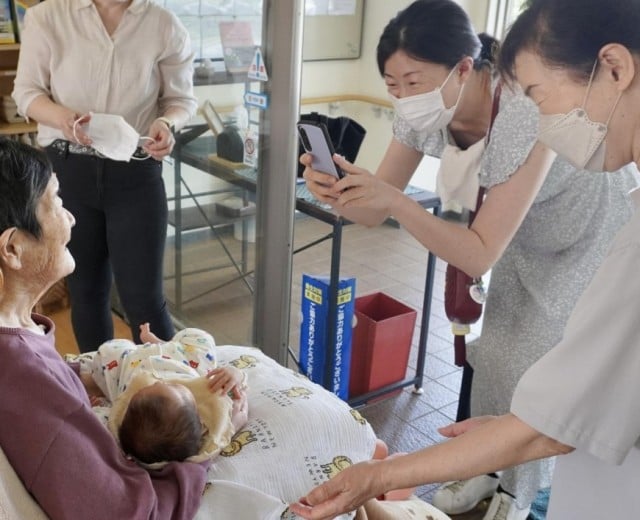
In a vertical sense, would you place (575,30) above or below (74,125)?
above

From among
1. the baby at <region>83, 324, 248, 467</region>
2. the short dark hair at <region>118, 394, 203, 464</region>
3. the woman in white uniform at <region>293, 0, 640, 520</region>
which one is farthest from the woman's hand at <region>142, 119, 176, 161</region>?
the woman in white uniform at <region>293, 0, 640, 520</region>

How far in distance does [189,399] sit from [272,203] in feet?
3.74

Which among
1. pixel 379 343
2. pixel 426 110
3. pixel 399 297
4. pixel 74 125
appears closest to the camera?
pixel 426 110

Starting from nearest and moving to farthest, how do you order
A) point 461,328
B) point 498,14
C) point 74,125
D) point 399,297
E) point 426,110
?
point 426,110, point 74,125, point 461,328, point 399,297, point 498,14

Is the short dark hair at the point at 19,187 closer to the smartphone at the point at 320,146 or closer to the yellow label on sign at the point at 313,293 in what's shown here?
the smartphone at the point at 320,146

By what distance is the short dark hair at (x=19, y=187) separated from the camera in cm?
117

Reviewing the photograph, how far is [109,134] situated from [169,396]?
0.85 meters

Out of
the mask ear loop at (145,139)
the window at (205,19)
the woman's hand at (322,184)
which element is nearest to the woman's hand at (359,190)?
the woman's hand at (322,184)

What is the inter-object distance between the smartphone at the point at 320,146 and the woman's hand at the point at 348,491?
693mm

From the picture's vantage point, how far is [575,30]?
0.97 meters

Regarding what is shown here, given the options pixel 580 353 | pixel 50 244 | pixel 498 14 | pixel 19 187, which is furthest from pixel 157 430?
pixel 498 14

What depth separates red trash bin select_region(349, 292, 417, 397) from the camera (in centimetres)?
258

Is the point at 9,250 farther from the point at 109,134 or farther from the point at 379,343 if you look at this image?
the point at 379,343

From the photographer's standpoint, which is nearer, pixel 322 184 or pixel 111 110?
pixel 322 184
